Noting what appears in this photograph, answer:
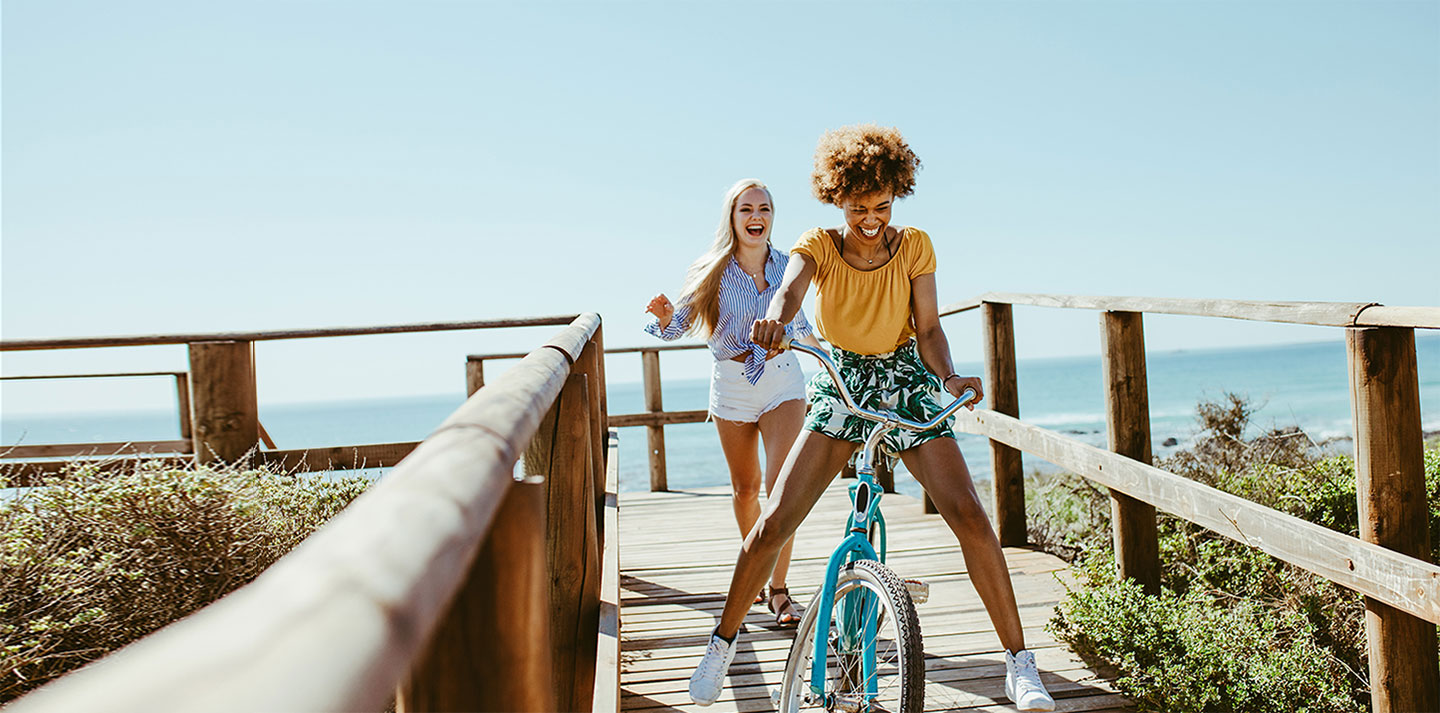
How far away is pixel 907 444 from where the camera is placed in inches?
101

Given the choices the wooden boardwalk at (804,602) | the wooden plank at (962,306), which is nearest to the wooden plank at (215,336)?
the wooden boardwalk at (804,602)

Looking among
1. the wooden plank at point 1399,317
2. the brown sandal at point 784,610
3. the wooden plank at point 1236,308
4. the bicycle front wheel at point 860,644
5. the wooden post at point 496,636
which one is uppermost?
the wooden plank at point 1236,308

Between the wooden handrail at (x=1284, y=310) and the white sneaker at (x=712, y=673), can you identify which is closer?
the wooden handrail at (x=1284, y=310)

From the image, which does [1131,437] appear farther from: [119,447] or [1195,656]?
[119,447]

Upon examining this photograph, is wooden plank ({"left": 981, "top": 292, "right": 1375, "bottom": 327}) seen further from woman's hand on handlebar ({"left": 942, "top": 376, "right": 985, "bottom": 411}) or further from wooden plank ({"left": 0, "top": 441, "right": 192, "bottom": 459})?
wooden plank ({"left": 0, "top": 441, "right": 192, "bottom": 459})

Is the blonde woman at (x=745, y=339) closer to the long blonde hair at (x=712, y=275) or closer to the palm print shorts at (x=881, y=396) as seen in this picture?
the long blonde hair at (x=712, y=275)

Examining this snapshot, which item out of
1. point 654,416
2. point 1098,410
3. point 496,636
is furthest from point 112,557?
point 1098,410

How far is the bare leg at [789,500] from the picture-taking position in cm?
270

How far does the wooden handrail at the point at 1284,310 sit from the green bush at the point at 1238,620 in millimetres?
1056

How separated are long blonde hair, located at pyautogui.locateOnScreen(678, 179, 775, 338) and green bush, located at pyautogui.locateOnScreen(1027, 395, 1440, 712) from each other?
1790 mm

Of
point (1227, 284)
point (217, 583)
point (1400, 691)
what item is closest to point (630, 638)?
point (217, 583)

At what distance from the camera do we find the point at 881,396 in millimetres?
2652

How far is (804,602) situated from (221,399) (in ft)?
10.1

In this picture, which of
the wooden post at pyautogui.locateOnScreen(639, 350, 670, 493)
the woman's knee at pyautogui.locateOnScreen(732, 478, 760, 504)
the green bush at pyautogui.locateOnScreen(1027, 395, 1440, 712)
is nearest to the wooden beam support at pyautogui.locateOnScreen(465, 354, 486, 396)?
the wooden post at pyautogui.locateOnScreen(639, 350, 670, 493)
